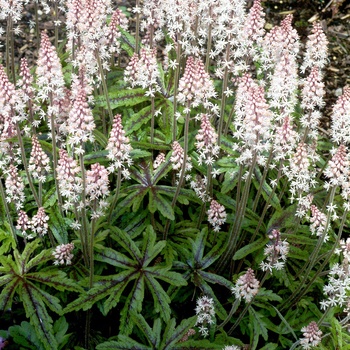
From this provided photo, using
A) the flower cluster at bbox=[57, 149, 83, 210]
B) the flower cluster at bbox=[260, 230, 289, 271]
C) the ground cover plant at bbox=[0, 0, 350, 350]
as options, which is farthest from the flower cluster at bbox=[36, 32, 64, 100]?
the flower cluster at bbox=[260, 230, 289, 271]

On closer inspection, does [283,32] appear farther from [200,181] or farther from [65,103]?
[65,103]

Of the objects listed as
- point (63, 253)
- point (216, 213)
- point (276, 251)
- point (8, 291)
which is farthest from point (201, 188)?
point (8, 291)

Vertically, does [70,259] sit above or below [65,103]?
below

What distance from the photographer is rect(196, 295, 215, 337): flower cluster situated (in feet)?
14.0

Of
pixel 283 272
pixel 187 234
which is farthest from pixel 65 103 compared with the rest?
pixel 283 272

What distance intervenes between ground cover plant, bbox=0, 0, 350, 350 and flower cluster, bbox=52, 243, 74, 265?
0.6 inches

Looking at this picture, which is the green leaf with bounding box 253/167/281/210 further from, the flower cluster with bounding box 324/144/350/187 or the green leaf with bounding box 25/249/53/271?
the green leaf with bounding box 25/249/53/271

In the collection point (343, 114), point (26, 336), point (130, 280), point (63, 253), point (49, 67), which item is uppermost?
point (49, 67)

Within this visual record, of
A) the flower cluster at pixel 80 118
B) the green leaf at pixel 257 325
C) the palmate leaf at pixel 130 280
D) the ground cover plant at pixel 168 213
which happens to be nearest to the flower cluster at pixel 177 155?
the ground cover plant at pixel 168 213

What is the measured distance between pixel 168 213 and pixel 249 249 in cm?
77

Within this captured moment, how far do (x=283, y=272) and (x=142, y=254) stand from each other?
1.28m

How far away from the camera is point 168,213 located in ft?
15.2

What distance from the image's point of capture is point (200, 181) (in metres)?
4.93

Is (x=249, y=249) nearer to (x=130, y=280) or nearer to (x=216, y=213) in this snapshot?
(x=216, y=213)
